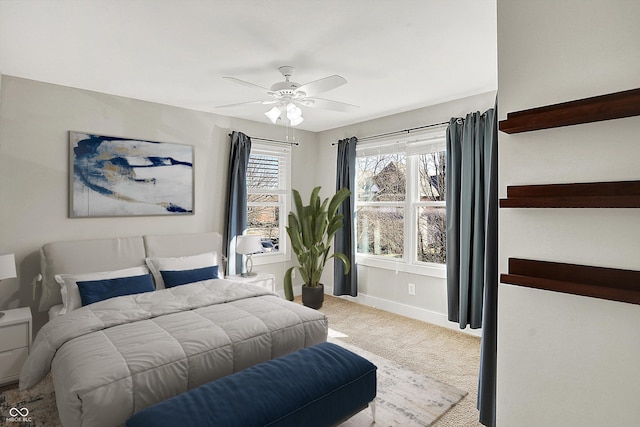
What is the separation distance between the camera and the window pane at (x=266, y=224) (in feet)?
15.9

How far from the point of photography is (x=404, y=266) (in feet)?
14.3

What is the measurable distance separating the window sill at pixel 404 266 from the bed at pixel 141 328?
1810 mm

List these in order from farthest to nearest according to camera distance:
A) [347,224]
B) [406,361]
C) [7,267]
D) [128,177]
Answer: [347,224] < [128,177] < [406,361] < [7,267]

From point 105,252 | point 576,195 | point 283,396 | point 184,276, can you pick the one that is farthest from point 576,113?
point 105,252

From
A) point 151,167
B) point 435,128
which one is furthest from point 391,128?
point 151,167

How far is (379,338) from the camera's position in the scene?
3.62 m

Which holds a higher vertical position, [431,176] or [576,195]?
[431,176]

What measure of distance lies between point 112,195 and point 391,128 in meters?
3.39

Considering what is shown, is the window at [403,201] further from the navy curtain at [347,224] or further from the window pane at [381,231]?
the navy curtain at [347,224]

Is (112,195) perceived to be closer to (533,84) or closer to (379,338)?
(379,338)

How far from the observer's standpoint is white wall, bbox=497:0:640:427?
3.33ft

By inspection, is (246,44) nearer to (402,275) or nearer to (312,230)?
(312,230)

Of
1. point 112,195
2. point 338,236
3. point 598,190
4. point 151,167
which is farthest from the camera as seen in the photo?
point 338,236

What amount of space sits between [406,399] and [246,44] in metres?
2.84
